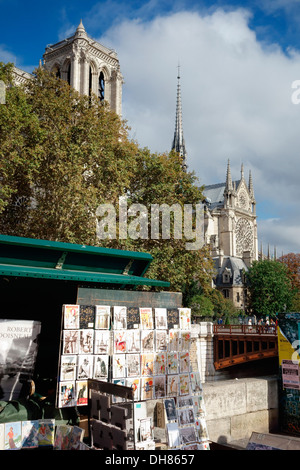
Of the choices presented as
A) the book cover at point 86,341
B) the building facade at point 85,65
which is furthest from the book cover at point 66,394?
the building facade at point 85,65

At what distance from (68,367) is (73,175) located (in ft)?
51.6

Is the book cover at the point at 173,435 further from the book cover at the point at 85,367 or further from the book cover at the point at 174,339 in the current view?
the book cover at the point at 85,367

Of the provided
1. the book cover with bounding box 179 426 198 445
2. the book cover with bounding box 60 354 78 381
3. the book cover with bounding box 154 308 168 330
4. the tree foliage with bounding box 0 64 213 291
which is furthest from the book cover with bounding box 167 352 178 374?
the tree foliage with bounding box 0 64 213 291

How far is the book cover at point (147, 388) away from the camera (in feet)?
18.3

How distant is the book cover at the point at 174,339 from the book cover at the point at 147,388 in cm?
52

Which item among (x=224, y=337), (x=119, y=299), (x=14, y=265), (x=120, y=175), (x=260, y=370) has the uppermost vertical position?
(x=120, y=175)

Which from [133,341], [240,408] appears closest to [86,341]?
[133,341]

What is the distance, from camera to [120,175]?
2158cm

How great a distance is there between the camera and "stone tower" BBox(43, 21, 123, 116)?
41.1 metres

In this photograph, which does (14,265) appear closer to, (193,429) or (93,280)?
(93,280)

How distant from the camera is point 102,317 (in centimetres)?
552

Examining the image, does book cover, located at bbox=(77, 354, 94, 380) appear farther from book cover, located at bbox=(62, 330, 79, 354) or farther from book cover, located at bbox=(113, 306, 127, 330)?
book cover, located at bbox=(113, 306, 127, 330)
